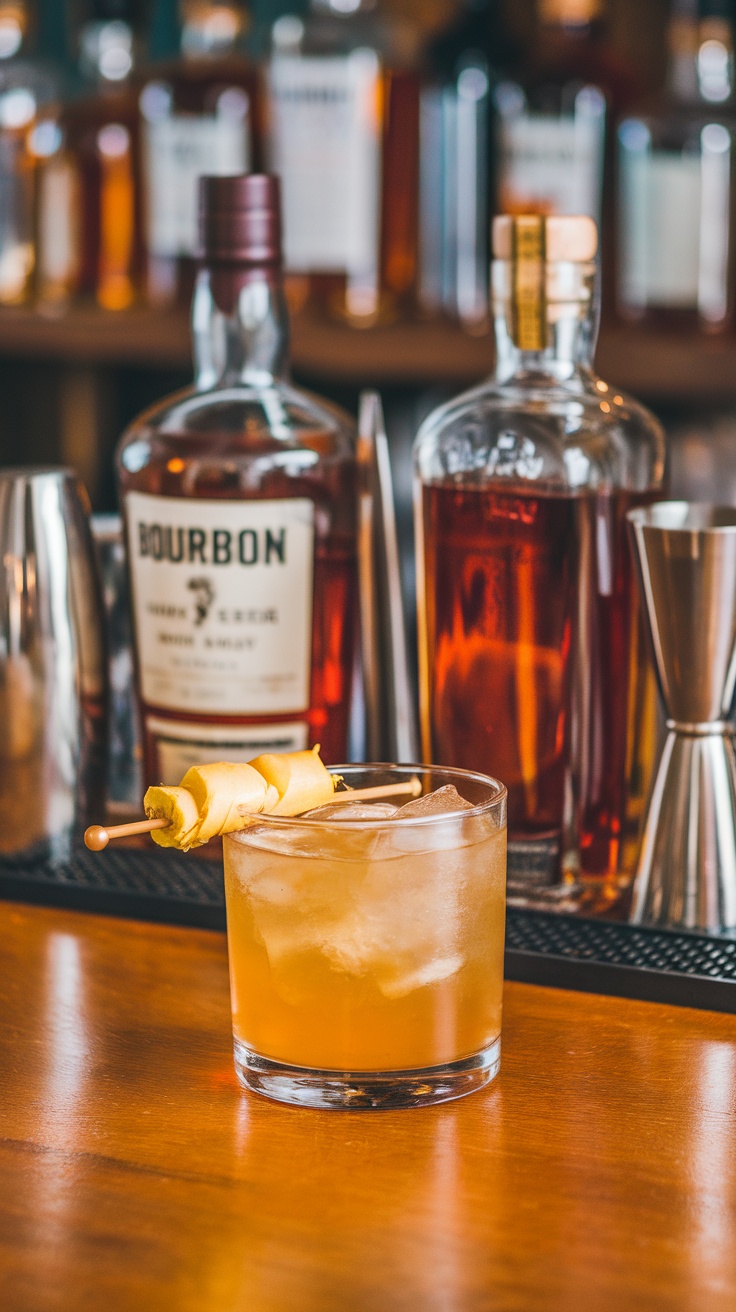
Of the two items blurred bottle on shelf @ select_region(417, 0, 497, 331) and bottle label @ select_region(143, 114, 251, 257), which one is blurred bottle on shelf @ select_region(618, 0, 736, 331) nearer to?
blurred bottle on shelf @ select_region(417, 0, 497, 331)

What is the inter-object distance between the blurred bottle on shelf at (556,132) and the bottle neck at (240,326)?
2.05 ft

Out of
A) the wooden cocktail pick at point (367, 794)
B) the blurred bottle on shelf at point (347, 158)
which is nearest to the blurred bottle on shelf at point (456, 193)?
the blurred bottle on shelf at point (347, 158)

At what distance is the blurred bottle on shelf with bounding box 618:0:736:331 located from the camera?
142cm

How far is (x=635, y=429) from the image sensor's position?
800mm

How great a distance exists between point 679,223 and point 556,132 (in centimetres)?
13

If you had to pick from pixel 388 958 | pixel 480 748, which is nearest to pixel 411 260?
pixel 480 748

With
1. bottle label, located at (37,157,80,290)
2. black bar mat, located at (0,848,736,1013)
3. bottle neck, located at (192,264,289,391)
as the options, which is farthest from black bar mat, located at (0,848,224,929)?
bottle label, located at (37,157,80,290)

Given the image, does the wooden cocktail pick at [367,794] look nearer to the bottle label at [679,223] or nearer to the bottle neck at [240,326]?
the bottle neck at [240,326]

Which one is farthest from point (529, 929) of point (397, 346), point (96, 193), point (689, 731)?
point (96, 193)

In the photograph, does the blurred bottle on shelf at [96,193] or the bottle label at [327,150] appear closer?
the bottle label at [327,150]

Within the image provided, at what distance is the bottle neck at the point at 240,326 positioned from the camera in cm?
86

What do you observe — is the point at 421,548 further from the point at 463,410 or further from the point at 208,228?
the point at 208,228

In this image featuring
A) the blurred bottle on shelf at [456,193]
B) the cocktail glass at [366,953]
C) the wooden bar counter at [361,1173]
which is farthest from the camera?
the blurred bottle on shelf at [456,193]

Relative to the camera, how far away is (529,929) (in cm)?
76
